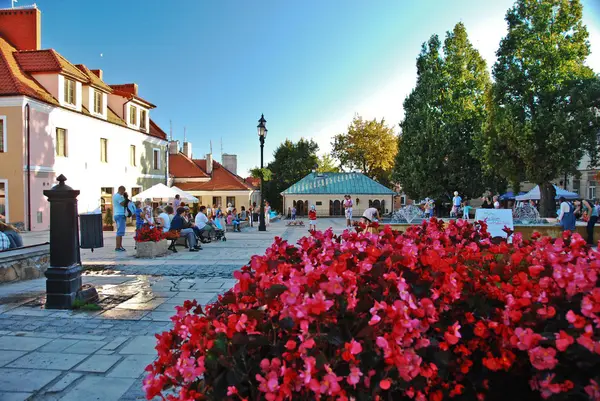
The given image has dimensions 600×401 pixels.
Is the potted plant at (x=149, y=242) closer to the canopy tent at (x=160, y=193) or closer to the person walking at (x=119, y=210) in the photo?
the person walking at (x=119, y=210)

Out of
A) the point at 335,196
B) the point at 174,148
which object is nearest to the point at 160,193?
the point at 174,148

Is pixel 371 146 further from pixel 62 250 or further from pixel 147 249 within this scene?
pixel 62 250

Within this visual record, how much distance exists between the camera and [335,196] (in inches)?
1836

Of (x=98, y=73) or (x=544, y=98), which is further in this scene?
(x=98, y=73)

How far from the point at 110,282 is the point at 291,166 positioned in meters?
47.0

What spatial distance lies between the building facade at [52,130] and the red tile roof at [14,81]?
0.14ft

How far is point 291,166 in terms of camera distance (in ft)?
178

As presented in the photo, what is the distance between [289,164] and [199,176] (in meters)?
14.1

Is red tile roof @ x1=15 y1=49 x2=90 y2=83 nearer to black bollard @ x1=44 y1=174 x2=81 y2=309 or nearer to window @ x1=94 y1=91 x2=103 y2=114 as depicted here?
window @ x1=94 y1=91 x2=103 y2=114

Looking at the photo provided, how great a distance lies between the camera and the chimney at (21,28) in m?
23.3

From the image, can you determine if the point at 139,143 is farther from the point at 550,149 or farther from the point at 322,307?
the point at 322,307

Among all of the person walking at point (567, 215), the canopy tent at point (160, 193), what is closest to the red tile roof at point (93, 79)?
the canopy tent at point (160, 193)

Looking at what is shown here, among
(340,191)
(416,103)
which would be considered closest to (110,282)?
(416,103)

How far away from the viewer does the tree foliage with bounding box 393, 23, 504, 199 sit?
3538 cm
